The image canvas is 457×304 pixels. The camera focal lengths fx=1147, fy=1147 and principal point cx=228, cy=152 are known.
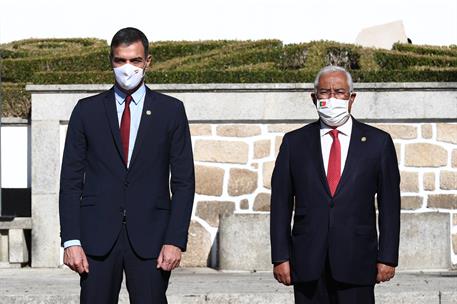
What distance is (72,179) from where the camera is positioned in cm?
546

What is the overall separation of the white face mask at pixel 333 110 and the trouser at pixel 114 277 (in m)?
1.07

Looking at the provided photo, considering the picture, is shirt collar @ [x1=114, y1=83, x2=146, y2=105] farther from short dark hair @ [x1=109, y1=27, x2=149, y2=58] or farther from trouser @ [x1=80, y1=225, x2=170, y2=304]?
trouser @ [x1=80, y1=225, x2=170, y2=304]

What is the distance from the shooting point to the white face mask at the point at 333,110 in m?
5.50

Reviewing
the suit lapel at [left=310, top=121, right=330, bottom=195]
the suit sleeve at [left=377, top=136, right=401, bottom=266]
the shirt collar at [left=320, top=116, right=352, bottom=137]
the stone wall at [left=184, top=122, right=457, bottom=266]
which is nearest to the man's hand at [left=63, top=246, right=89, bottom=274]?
the suit lapel at [left=310, top=121, right=330, bottom=195]

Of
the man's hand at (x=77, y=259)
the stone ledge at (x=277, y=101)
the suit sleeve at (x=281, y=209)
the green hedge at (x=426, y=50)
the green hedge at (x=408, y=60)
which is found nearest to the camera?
the man's hand at (x=77, y=259)

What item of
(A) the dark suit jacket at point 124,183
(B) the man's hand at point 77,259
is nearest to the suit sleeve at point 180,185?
(A) the dark suit jacket at point 124,183

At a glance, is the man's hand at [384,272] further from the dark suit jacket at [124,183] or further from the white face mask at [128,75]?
the white face mask at [128,75]

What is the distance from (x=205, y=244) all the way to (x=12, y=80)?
14.6ft

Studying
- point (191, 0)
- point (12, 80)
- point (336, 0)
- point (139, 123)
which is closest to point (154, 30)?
point (191, 0)

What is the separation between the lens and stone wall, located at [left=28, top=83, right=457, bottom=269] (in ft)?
36.1

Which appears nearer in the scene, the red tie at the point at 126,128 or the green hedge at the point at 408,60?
the red tie at the point at 126,128

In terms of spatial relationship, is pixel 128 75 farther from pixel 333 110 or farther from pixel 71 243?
pixel 333 110

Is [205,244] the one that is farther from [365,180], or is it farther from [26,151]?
[365,180]

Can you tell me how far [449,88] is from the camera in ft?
35.9
